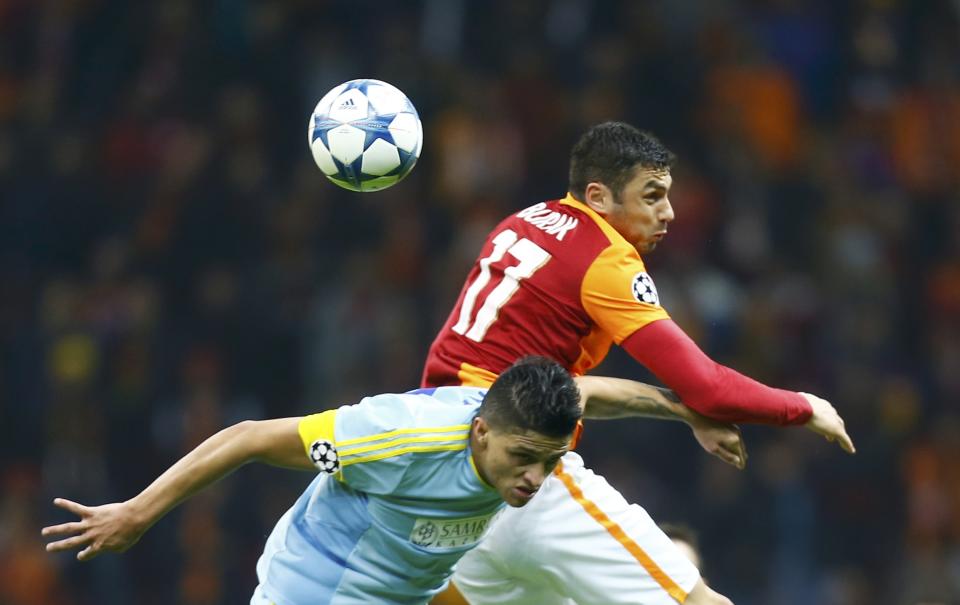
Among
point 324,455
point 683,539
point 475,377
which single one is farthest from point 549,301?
point 683,539

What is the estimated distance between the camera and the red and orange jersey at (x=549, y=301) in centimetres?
560

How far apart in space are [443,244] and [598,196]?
5652mm

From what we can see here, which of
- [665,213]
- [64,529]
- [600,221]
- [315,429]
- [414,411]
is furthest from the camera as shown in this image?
[665,213]

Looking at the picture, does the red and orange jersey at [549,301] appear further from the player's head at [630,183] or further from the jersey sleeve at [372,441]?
the jersey sleeve at [372,441]

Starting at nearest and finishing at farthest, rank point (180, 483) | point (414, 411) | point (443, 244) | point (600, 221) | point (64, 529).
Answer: point (64, 529)
point (180, 483)
point (414, 411)
point (600, 221)
point (443, 244)

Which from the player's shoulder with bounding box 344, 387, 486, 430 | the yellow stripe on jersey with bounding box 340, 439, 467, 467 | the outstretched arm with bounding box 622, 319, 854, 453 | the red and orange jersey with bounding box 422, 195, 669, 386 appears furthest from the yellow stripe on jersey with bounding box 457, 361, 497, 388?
the yellow stripe on jersey with bounding box 340, 439, 467, 467

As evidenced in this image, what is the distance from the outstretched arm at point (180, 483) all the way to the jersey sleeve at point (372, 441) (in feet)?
0.21

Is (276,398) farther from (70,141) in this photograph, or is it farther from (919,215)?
(919,215)

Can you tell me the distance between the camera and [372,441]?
510 cm

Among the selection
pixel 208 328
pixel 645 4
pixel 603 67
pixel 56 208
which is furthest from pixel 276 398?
pixel 645 4

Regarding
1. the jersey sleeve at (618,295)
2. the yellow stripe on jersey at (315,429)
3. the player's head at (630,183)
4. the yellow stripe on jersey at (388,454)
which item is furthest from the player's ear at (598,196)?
the yellow stripe on jersey at (315,429)

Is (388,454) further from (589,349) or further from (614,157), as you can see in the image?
(614,157)

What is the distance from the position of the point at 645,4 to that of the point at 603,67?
94 centimetres

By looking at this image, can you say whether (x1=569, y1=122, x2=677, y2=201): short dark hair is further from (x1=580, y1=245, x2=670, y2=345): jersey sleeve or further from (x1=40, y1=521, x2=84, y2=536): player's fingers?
(x1=40, y1=521, x2=84, y2=536): player's fingers
